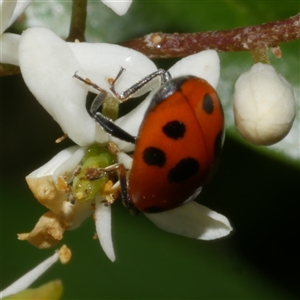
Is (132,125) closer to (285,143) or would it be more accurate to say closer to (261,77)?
(261,77)

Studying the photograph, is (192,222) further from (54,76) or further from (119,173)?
(54,76)

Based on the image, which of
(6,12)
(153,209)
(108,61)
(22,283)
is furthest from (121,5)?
(22,283)

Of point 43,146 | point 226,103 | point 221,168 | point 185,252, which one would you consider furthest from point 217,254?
point 43,146

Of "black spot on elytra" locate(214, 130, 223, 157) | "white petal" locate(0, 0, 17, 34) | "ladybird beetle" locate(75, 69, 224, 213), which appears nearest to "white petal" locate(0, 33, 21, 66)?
"white petal" locate(0, 0, 17, 34)

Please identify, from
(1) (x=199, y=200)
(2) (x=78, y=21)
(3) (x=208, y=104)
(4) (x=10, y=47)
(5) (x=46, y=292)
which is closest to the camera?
(5) (x=46, y=292)

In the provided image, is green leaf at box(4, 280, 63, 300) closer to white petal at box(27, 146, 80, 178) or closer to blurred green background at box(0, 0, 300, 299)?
white petal at box(27, 146, 80, 178)

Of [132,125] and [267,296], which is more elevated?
[132,125]
